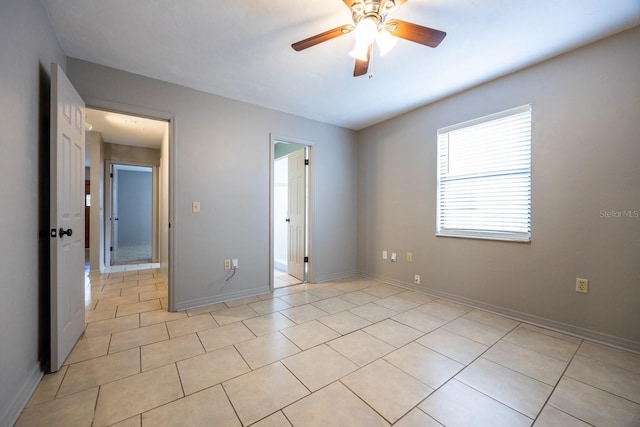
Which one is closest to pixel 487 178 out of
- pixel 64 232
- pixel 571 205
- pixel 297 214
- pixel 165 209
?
pixel 571 205

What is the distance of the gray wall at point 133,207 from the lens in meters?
8.22

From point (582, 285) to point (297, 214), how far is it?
11.1 ft

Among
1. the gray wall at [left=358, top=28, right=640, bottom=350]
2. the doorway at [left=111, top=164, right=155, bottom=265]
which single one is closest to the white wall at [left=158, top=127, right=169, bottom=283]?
the gray wall at [left=358, top=28, right=640, bottom=350]

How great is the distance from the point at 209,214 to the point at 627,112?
3900mm

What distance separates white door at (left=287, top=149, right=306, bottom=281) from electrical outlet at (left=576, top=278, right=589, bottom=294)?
308 cm

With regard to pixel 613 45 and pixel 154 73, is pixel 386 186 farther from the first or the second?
pixel 154 73

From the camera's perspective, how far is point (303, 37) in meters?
2.05

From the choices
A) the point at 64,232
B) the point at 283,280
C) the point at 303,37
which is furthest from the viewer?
the point at 283,280

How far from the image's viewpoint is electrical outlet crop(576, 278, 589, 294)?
2.14m

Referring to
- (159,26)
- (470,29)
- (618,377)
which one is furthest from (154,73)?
(618,377)

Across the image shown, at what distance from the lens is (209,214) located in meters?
2.97

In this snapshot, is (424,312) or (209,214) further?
(209,214)

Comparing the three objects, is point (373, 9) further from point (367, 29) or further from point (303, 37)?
point (303, 37)

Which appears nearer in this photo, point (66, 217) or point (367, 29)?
point (367, 29)
